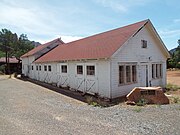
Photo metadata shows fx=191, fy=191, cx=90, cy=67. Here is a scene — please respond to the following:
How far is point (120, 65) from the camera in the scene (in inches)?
503

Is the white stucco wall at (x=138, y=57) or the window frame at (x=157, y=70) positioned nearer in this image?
the white stucco wall at (x=138, y=57)

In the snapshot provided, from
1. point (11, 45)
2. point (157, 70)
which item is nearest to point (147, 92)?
point (157, 70)

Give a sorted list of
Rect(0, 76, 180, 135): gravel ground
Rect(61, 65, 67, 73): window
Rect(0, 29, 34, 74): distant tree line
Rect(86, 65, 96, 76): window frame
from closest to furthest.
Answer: Rect(0, 76, 180, 135): gravel ground → Rect(86, 65, 96, 76): window frame → Rect(61, 65, 67, 73): window → Rect(0, 29, 34, 74): distant tree line

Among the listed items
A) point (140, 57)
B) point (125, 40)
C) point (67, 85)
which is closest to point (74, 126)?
point (125, 40)

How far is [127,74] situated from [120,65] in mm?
1084

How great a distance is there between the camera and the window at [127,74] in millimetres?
12930

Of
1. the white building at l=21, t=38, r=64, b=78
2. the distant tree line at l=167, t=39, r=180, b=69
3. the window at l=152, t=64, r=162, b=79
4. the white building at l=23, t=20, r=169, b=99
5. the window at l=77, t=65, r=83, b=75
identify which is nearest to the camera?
the white building at l=23, t=20, r=169, b=99

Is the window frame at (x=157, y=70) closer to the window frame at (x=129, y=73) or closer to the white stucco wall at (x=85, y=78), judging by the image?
the window frame at (x=129, y=73)

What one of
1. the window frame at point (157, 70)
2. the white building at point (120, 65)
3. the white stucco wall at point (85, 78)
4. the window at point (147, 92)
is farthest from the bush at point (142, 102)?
the window frame at point (157, 70)

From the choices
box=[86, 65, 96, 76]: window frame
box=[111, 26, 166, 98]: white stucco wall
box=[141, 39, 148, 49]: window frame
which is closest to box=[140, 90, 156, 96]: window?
box=[111, 26, 166, 98]: white stucco wall

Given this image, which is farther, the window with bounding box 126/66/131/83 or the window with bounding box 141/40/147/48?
the window with bounding box 141/40/147/48

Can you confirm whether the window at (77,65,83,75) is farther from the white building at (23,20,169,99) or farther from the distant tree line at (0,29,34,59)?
the distant tree line at (0,29,34,59)

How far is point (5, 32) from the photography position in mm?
48406

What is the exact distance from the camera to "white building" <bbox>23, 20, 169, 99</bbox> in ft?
40.3
